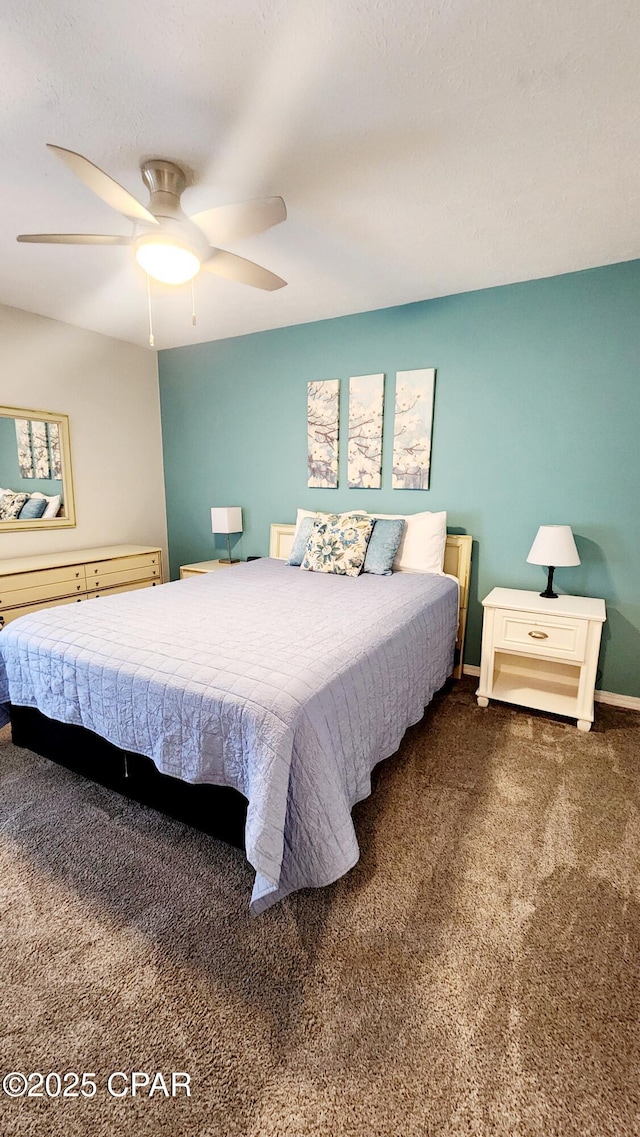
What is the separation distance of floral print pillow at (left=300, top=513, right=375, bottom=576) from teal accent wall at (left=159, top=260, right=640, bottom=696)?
471 mm

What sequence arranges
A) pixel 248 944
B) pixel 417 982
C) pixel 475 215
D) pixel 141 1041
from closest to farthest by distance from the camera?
pixel 141 1041 < pixel 417 982 < pixel 248 944 < pixel 475 215

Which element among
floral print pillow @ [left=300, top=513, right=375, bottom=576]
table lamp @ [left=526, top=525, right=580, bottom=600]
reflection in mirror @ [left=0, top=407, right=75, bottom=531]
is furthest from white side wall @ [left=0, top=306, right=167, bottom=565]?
table lamp @ [left=526, top=525, right=580, bottom=600]

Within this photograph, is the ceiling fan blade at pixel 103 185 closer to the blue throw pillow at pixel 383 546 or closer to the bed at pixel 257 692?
the bed at pixel 257 692

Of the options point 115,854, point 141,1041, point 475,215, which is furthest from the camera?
point 475,215

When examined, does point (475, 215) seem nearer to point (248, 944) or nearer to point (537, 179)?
point (537, 179)

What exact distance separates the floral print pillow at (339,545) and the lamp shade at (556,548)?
3.40 ft

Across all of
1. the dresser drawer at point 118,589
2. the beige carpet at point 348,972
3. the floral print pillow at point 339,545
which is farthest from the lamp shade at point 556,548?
the dresser drawer at point 118,589

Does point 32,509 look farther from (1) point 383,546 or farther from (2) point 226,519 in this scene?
(1) point 383,546

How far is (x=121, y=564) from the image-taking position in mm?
3750

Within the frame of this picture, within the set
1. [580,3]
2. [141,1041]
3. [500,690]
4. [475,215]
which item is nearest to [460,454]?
[475,215]

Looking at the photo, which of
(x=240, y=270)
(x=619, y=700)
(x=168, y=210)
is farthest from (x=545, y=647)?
(x=168, y=210)

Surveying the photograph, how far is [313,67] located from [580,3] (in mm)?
712

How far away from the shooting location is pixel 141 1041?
3.67 ft

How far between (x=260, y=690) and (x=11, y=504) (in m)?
2.97
